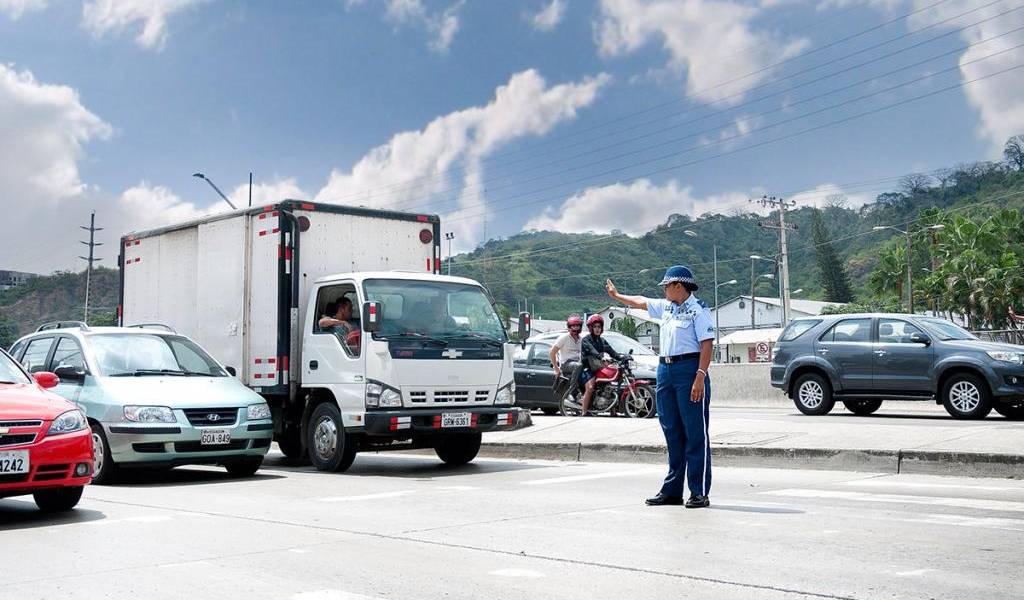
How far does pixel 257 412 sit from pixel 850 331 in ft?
35.8

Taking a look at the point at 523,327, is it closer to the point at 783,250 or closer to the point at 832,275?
the point at 783,250

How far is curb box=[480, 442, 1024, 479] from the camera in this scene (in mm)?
10227

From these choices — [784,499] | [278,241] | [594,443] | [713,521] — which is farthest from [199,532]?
[594,443]

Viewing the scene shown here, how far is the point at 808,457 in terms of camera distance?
11.4m

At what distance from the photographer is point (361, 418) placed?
11.3 m

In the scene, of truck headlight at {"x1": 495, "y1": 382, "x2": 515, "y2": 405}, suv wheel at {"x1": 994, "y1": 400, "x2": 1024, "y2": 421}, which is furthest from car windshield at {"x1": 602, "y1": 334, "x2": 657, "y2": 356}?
truck headlight at {"x1": 495, "y1": 382, "x2": 515, "y2": 405}

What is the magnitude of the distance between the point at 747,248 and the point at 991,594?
122m

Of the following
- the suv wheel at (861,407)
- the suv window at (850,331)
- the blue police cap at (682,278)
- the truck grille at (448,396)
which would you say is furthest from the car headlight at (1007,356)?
the blue police cap at (682,278)

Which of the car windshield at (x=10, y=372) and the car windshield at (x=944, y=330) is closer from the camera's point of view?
the car windshield at (x=10, y=372)

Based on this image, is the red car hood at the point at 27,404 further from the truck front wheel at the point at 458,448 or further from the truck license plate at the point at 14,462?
the truck front wheel at the point at 458,448

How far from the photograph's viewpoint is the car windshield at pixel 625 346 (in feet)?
66.5

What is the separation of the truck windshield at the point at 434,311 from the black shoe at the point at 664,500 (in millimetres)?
3993

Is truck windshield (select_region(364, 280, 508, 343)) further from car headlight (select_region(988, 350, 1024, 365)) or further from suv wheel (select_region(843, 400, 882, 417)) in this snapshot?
suv wheel (select_region(843, 400, 882, 417))

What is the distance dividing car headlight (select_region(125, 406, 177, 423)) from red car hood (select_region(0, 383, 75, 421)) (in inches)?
90.0
